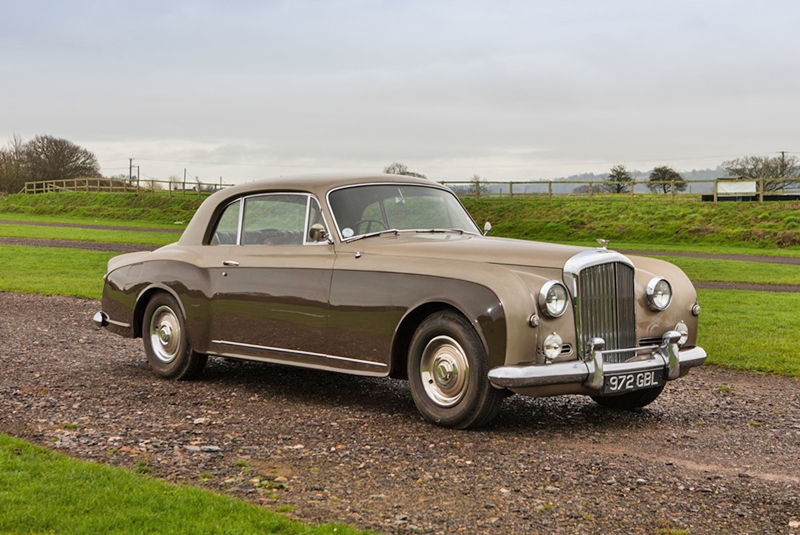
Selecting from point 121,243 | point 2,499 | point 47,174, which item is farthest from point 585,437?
point 47,174

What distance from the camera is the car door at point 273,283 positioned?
7.52m

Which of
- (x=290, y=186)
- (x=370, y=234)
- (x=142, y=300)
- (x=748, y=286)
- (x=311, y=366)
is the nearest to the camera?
(x=311, y=366)

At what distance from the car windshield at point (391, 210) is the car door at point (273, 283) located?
23 cm

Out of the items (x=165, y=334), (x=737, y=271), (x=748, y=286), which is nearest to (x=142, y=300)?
(x=165, y=334)

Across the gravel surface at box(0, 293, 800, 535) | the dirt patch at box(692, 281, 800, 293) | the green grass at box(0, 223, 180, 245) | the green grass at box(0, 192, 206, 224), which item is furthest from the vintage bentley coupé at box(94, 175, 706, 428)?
the green grass at box(0, 192, 206, 224)

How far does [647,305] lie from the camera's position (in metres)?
7.13

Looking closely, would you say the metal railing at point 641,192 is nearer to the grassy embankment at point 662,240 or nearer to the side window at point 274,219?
the grassy embankment at point 662,240

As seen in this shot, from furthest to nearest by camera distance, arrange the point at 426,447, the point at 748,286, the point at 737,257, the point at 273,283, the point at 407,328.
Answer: the point at 737,257 < the point at 748,286 < the point at 273,283 < the point at 407,328 < the point at 426,447

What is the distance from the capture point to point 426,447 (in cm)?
615

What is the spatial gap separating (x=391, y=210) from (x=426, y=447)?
2.42 metres

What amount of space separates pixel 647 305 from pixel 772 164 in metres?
70.6

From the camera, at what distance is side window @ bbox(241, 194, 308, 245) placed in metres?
7.96

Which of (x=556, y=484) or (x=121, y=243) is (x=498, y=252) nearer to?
(x=556, y=484)

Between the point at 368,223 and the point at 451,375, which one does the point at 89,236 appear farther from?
the point at 451,375
